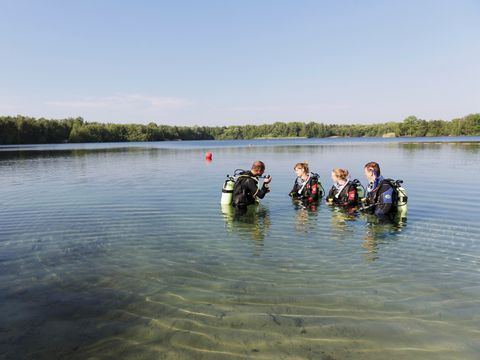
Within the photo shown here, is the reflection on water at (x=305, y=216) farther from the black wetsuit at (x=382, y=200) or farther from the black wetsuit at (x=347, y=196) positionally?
the black wetsuit at (x=382, y=200)

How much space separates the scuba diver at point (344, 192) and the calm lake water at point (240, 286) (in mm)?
674

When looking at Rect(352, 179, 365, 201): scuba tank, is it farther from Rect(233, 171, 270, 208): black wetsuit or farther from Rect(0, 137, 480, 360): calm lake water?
Rect(233, 171, 270, 208): black wetsuit

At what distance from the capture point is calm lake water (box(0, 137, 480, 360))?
3.84 m

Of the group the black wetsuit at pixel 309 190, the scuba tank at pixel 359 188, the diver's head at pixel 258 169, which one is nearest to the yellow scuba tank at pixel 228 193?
the diver's head at pixel 258 169

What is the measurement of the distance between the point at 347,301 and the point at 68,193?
13.7 m

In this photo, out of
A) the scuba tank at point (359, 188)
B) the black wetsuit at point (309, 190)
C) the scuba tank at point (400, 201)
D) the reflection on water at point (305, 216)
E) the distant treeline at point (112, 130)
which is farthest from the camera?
the distant treeline at point (112, 130)

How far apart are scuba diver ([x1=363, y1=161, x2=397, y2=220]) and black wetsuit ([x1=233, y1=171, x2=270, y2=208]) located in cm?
305

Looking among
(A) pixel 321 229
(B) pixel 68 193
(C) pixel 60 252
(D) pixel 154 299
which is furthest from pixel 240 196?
(B) pixel 68 193

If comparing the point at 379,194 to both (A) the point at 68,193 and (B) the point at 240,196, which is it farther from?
(A) the point at 68,193

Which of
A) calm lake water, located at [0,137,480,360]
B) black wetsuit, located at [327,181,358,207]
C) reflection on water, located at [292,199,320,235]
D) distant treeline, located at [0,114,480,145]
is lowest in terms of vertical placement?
calm lake water, located at [0,137,480,360]

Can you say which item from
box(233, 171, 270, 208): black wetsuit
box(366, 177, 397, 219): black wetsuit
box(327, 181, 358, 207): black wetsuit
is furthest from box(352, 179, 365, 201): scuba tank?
box(233, 171, 270, 208): black wetsuit

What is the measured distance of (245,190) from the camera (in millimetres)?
10523

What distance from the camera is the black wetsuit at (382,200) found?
9086 millimetres

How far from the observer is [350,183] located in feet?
36.0
